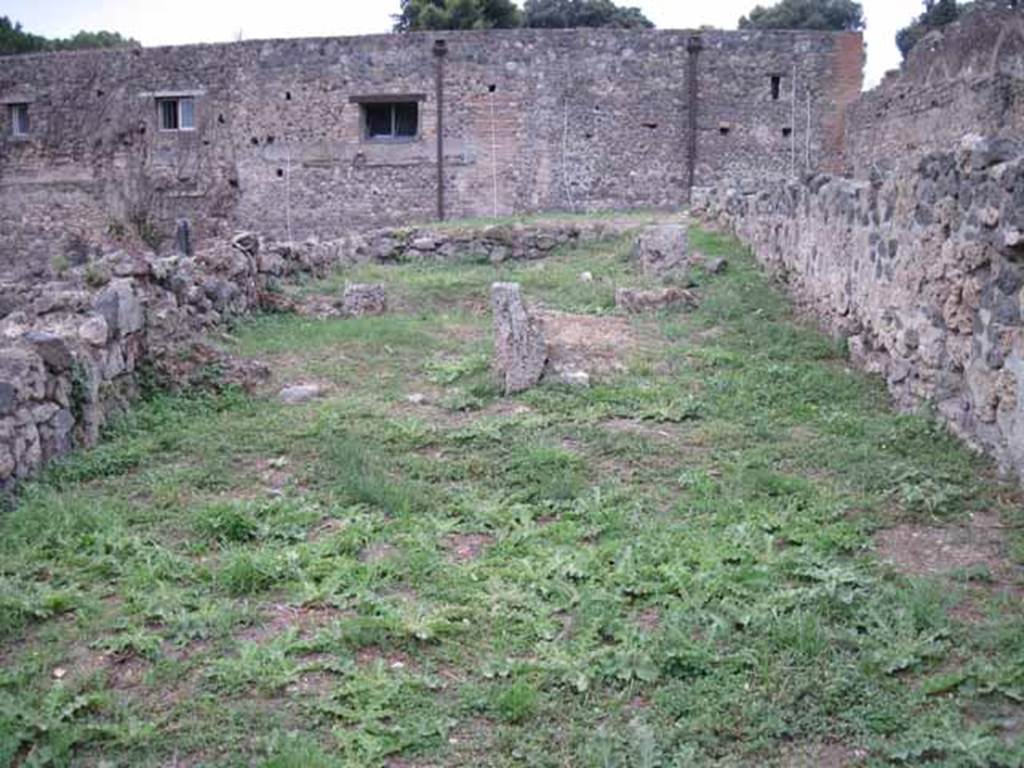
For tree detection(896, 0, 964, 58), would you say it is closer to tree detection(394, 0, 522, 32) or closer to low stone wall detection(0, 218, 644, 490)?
tree detection(394, 0, 522, 32)

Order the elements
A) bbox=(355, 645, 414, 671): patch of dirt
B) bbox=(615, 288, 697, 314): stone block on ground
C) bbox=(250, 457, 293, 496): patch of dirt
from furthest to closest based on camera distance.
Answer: bbox=(615, 288, 697, 314): stone block on ground
bbox=(250, 457, 293, 496): patch of dirt
bbox=(355, 645, 414, 671): patch of dirt

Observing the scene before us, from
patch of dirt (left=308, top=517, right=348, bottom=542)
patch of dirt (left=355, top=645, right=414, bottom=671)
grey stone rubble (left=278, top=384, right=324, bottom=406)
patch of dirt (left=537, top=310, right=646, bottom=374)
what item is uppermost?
patch of dirt (left=537, top=310, right=646, bottom=374)

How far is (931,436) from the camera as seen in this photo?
19.3 feet

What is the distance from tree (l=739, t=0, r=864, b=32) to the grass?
39.9 m

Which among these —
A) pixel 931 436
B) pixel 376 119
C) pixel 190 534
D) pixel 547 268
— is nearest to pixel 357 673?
pixel 190 534

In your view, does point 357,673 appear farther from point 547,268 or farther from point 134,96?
point 134,96


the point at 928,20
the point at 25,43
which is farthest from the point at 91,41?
the point at 928,20

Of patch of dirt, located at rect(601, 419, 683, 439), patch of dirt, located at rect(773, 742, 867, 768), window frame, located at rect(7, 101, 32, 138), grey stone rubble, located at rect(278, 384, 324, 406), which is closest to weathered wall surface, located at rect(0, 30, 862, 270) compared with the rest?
window frame, located at rect(7, 101, 32, 138)

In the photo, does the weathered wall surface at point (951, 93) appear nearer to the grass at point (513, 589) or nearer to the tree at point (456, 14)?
the grass at point (513, 589)

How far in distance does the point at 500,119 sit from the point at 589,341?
1438cm

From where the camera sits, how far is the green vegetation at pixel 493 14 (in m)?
34.2

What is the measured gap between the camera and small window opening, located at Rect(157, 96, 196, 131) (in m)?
24.0

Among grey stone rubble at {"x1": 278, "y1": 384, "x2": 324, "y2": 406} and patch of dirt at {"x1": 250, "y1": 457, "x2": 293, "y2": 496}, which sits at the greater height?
grey stone rubble at {"x1": 278, "y1": 384, "x2": 324, "y2": 406}

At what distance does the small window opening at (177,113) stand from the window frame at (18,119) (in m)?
4.15
